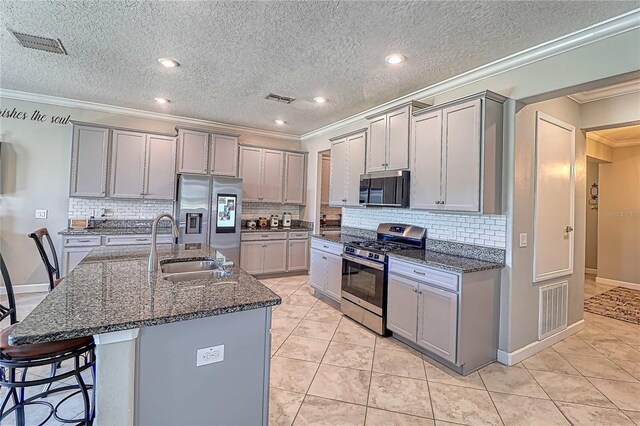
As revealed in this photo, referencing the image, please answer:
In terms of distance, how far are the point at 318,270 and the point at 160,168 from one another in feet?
9.58

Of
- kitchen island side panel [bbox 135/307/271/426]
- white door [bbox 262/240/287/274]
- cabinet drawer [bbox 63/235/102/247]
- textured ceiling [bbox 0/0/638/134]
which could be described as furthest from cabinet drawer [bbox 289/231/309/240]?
kitchen island side panel [bbox 135/307/271/426]

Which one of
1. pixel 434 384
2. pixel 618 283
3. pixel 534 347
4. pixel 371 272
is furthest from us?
pixel 618 283

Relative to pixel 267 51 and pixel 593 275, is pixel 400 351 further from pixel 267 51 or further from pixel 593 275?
pixel 593 275

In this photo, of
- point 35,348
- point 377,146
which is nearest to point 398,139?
point 377,146

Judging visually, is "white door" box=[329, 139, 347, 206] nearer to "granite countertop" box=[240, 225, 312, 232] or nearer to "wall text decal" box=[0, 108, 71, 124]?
"granite countertop" box=[240, 225, 312, 232]

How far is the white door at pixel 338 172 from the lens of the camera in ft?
15.0

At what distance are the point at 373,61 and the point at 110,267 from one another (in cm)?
279

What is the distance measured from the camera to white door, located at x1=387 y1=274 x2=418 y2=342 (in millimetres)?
2965

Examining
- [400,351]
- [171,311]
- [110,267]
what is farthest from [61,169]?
[400,351]

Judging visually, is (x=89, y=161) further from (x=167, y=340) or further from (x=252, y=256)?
(x=167, y=340)

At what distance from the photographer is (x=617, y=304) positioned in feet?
15.2

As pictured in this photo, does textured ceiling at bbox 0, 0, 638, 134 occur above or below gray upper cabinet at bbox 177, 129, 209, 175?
above

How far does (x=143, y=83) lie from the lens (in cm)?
375

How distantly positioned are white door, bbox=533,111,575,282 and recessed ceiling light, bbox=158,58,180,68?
3586 millimetres
